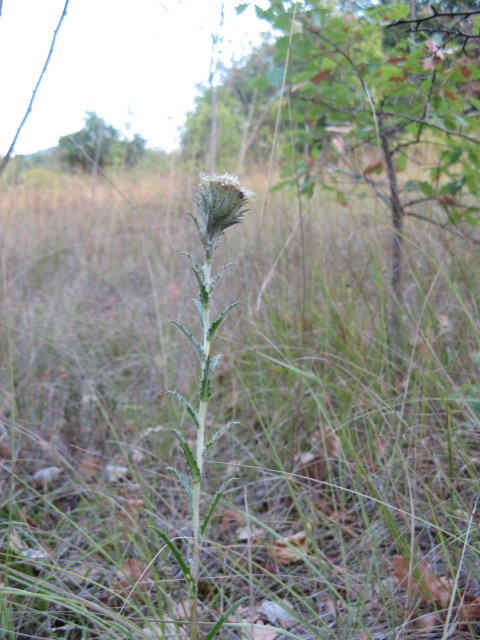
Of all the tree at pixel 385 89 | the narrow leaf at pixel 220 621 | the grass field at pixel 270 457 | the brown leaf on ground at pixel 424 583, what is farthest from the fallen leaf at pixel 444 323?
the narrow leaf at pixel 220 621

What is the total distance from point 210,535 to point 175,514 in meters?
0.14

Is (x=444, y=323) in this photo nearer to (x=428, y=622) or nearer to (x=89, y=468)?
(x=428, y=622)

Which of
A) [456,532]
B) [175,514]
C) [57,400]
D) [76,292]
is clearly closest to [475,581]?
[456,532]

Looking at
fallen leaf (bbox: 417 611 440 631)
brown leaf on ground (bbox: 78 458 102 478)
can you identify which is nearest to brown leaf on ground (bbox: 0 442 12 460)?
brown leaf on ground (bbox: 78 458 102 478)

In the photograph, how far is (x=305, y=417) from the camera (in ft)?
6.57

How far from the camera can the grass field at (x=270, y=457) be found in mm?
1216

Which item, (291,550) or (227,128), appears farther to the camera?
(227,128)

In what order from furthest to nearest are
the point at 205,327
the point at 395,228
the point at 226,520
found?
the point at 395,228
the point at 226,520
the point at 205,327

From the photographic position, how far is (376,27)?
5.98 feet

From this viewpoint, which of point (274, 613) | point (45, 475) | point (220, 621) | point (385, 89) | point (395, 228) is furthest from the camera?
point (395, 228)

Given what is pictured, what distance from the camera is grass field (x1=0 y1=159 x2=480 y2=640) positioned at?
Result: 1.22 metres

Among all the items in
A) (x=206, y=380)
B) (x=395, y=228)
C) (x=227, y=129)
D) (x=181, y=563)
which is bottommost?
(x=181, y=563)

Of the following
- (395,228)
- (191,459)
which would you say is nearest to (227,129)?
(395,228)

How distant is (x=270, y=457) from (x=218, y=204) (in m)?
1.13
